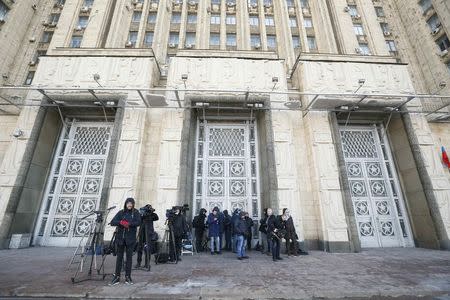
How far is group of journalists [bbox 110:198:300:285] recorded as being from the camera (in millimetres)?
5082

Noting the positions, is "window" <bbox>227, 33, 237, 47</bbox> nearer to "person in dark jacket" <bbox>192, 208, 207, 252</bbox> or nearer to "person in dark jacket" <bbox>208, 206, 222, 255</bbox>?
"person in dark jacket" <bbox>192, 208, 207, 252</bbox>

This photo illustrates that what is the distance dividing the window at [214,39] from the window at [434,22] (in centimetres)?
1858

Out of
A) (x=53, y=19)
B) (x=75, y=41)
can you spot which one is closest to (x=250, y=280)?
(x=75, y=41)

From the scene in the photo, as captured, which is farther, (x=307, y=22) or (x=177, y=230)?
(x=307, y=22)

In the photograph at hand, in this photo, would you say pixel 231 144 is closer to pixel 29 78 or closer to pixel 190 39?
pixel 190 39

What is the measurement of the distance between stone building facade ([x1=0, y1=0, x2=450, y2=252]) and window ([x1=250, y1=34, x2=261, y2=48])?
7.37 m

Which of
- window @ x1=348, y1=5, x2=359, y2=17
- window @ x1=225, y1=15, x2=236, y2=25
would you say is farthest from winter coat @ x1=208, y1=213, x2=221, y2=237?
window @ x1=348, y1=5, x2=359, y2=17

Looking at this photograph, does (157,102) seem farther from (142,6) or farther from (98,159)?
(142,6)

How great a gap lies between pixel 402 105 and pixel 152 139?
13116mm

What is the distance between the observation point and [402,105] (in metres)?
11.7

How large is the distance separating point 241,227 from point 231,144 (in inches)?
206

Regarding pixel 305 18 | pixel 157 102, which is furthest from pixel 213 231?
pixel 305 18

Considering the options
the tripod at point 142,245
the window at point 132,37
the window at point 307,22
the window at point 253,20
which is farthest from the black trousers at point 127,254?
the window at point 307,22

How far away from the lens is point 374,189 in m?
12.0
